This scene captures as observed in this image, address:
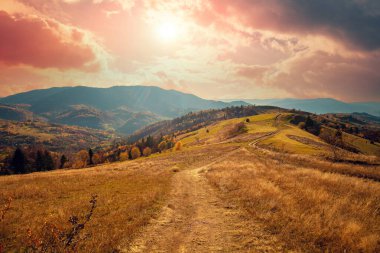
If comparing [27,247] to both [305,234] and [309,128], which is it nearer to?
[305,234]

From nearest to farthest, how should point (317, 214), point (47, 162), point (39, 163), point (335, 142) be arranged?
point (317, 214) < point (335, 142) < point (39, 163) < point (47, 162)

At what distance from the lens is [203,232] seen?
10.7 m

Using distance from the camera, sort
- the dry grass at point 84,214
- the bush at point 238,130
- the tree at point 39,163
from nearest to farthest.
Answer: the dry grass at point 84,214
the tree at point 39,163
the bush at point 238,130

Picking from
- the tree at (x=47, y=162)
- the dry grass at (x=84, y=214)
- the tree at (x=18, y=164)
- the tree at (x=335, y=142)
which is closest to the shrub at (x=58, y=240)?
the dry grass at (x=84, y=214)

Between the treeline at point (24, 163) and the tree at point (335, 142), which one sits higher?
the tree at point (335, 142)

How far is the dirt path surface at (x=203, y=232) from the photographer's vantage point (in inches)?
361

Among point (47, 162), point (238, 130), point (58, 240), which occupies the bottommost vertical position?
point (47, 162)

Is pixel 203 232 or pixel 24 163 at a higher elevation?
pixel 203 232

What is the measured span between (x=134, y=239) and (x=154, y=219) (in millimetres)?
2815

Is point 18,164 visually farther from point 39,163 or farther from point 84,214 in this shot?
point 84,214

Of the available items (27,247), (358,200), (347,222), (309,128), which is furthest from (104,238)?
(309,128)

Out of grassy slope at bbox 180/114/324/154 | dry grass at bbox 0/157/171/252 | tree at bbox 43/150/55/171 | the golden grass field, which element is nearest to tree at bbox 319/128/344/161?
grassy slope at bbox 180/114/324/154

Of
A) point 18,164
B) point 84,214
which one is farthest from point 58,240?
point 18,164

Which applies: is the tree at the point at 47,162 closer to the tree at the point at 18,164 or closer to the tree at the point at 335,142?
the tree at the point at 18,164
